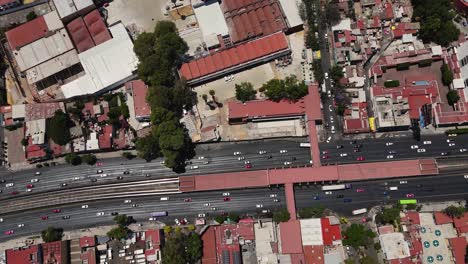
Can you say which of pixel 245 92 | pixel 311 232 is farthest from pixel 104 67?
pixel 311 232

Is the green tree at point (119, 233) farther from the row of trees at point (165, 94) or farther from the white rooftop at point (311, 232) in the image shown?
the white rooftop at point (311, 232)

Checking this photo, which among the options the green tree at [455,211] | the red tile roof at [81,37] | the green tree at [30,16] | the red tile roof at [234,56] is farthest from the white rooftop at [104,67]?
the green tree at [455,211]

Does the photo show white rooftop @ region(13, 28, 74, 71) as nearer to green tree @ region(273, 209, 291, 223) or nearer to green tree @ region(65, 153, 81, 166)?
green tree @ region(65, 153, 81, 166)

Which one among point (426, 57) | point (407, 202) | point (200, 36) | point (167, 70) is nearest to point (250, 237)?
point (407, 202)

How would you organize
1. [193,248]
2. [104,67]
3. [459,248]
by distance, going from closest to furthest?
[459,248] < [193,248] < [104,67]

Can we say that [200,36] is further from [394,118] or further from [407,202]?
[407,202]

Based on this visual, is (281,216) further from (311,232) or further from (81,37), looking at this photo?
(81,37)

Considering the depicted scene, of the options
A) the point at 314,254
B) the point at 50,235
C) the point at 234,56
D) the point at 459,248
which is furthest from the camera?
the point at 234,56
